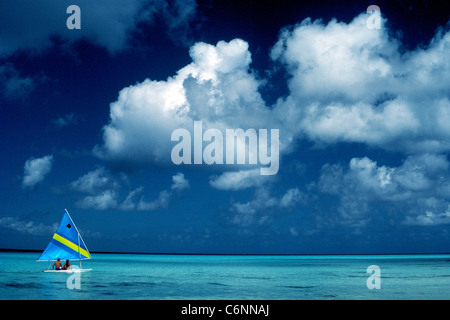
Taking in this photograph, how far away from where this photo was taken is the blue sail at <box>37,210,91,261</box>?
38.7 m

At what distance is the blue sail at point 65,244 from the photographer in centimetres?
3872

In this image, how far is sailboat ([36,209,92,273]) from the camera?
127ft

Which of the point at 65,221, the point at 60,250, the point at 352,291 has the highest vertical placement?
the point at 65,221

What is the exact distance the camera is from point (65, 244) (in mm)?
39562

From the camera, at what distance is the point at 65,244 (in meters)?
39.6

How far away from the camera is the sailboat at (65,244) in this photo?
38688 mm
